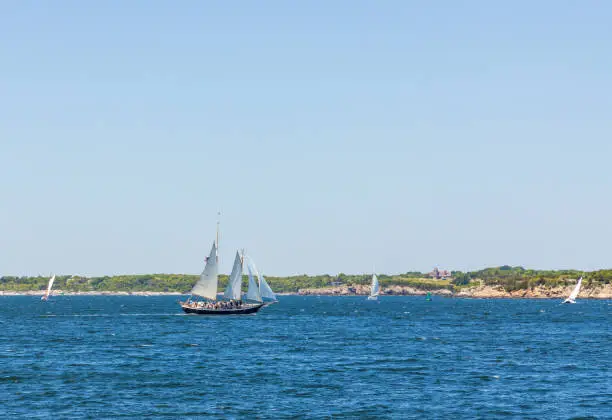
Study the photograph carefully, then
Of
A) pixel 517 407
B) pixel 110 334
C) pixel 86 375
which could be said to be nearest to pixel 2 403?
pixel 86 375

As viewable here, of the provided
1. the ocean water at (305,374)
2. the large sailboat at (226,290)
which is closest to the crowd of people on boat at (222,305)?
the large sailboat at (226,290)

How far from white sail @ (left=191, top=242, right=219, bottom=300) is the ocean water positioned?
38.4 m

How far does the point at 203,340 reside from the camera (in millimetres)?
123875

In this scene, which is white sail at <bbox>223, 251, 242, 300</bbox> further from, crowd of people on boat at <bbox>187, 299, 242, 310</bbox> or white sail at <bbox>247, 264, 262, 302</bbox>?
white sail at <bbox>247, 264, 262, 302</bbox>

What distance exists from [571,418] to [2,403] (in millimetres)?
43440

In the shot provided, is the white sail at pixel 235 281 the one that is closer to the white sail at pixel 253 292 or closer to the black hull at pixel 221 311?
the black hull at pixel 221 311

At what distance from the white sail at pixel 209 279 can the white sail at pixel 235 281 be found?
491cm

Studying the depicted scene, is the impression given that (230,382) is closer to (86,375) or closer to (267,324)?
(86,375)

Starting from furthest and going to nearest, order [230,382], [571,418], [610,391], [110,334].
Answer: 1. [110,334]
2. [230,382]
3. [610,391]
4. [571,418]

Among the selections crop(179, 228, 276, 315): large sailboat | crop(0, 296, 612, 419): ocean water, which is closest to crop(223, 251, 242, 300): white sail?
crop(179, 228, 276, 315): large sailboat

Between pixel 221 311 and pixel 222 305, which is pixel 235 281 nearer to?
pixel 222 305

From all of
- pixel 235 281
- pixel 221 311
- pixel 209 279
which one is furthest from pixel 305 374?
pixel 221 311

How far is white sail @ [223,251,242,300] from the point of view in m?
184

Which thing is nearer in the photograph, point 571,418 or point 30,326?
point 571,418
